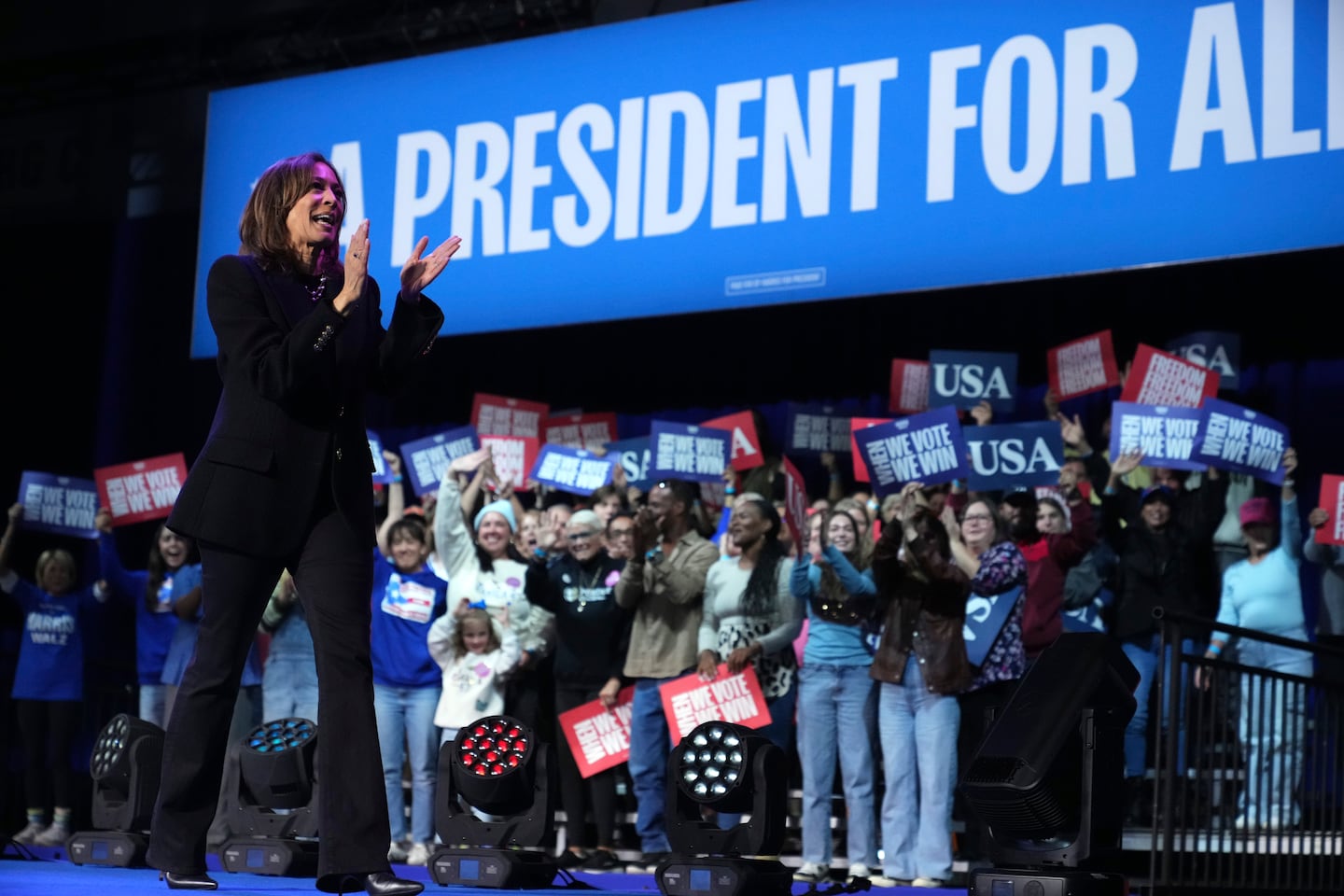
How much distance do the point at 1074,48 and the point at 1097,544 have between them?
7.17 feet

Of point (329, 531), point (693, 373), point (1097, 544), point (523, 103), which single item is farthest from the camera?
point (693, 373)

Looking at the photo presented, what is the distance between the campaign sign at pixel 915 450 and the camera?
257 inches

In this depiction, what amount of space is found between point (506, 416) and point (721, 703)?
3012 mm

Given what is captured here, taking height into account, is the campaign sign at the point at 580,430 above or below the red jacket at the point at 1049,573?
above

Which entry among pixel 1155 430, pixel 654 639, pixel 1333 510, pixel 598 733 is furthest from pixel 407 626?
pixel 1333 510

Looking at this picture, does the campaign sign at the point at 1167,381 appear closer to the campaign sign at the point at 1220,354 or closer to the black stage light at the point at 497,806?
the campaign sign at the point at 1220,354

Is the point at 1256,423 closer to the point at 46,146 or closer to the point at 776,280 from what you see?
the point at 776,280

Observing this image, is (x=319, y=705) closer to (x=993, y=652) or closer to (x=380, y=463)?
(x=993, y=652)

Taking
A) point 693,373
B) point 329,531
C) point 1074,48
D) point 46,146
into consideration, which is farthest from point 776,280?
point 46,146

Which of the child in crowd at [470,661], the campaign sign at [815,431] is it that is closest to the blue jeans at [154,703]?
the child in crowd at [470,661]

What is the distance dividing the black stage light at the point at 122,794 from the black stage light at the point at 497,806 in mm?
1143

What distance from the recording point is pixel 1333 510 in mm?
6543

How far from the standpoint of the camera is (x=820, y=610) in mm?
6383

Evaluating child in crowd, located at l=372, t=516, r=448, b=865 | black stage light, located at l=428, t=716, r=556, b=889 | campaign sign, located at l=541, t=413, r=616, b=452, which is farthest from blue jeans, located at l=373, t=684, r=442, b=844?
campaign sign, located at l=541, t=413, r=616, b=452
